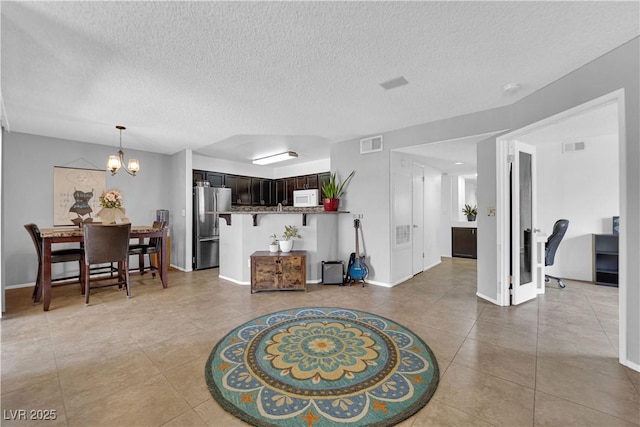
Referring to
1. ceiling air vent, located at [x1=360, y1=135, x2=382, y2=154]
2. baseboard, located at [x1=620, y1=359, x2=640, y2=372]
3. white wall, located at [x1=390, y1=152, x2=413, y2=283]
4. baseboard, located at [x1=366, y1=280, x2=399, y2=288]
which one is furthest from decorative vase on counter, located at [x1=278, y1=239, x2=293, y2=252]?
baseboard, located at [x1=620, y1=359, x2=640, y2=372]

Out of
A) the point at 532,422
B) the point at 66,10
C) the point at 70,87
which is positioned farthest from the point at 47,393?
the point at 532,422

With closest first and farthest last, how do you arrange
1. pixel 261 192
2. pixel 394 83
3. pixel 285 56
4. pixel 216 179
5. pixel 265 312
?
1. pixel 285 56
2. pixel 394 83
3. pixel 265 312
4. pixel 216 179
5. pixel 261 192

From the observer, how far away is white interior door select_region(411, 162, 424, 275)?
4871 millimetres

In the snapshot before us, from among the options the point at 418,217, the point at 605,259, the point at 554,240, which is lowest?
the point at 605,259

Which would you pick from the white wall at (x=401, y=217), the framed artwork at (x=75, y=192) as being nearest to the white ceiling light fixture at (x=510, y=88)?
the white wall at (x=401, y=217)

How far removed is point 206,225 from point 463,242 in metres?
5.95

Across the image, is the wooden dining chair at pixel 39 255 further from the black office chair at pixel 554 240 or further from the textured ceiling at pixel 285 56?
the black office chair at pixel 554 240

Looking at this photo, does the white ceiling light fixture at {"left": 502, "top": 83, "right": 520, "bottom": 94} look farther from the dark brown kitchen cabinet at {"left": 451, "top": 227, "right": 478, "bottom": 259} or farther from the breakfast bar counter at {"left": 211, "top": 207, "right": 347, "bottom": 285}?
the dark brown kitchen cabinet at {"left": 451, "top": 227, "right": 478, "bottom": 259}

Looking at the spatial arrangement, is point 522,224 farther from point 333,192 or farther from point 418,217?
point 333,192

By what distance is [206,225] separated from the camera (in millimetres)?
5527

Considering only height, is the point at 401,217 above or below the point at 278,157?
below

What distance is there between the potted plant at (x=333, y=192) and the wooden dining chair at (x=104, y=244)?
284cm

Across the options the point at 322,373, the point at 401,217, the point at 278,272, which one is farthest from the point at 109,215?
the point at 401,217

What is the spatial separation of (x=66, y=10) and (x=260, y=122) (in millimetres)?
2221
